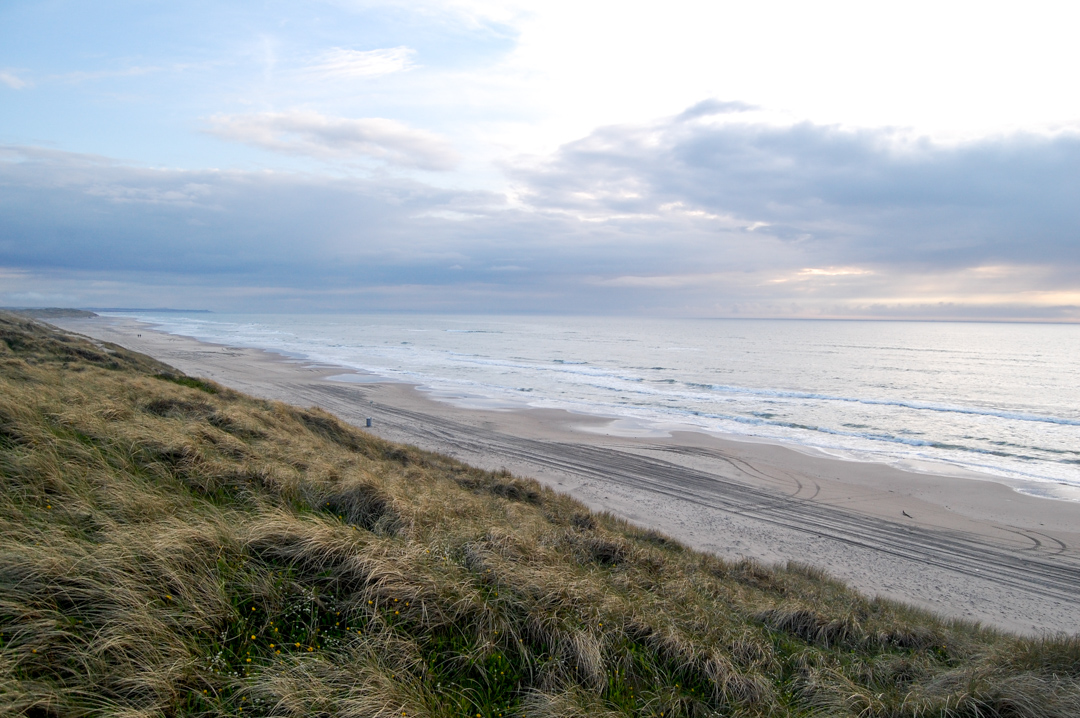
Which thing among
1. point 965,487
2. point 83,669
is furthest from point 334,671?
point 965,487

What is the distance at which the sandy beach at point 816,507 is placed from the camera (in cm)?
1136

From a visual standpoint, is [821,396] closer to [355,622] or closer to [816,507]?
[816,507]

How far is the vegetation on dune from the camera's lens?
3.27 meters

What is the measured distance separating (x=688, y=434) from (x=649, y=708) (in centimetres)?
2281

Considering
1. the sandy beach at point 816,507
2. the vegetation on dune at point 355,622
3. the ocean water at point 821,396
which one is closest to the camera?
the vegetation on dune at point 355,622

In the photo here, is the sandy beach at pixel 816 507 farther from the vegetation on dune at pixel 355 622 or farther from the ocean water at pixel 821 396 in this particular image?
the vegetation on dune at pixel 355 622

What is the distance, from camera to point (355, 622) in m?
4.04

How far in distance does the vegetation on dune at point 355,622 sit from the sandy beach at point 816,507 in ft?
16.4

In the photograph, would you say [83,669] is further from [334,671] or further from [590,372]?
[590,372]

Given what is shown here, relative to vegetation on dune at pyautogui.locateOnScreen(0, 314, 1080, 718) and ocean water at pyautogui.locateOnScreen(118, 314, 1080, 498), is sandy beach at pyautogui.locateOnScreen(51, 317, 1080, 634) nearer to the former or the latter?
ocean water at pyautogui.locateOnScreen(118, 314, 1080, 498)

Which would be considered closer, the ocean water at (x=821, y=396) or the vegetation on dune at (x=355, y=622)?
the vegetation on dune at (x=355, y=622)

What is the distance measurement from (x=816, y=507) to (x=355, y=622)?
15815 millimetres

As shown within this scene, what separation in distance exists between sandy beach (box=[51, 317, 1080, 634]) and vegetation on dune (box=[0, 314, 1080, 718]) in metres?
4.98

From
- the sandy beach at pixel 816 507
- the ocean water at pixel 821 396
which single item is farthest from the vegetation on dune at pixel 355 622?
the ocean water at pixel 821 396
